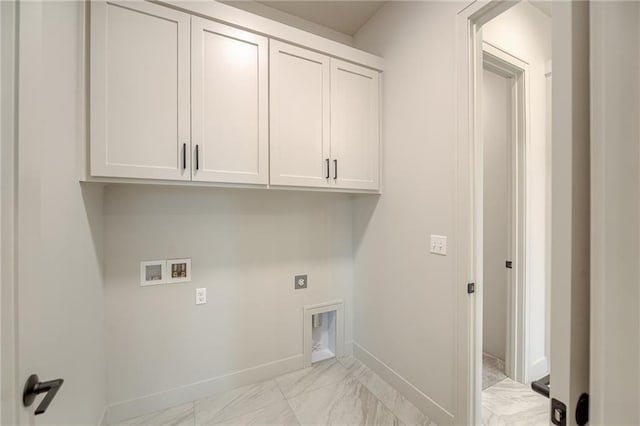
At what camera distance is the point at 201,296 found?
1.91m

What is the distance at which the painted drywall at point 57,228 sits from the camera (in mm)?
650

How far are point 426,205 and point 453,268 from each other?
→ 42 cm

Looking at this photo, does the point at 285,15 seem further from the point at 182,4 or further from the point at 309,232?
the point at 309,232

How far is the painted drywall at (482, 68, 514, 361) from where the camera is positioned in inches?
91.9

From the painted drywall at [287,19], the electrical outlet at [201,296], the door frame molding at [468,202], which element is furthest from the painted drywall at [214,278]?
the painted drywall at [287,19]

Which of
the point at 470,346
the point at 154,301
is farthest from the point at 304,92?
the point at 470,346

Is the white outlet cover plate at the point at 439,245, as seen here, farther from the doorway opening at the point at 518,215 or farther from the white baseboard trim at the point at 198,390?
the white baseboard trim at the point at 198,390

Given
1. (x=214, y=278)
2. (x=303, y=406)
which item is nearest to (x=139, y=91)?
(x=214, y=278)

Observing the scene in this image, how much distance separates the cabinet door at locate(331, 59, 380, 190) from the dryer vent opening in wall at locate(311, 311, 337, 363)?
4.12 feet

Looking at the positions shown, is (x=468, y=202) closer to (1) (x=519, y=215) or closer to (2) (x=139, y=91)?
(1) (x=519, y=215)

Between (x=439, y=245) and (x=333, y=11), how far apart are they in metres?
2.00

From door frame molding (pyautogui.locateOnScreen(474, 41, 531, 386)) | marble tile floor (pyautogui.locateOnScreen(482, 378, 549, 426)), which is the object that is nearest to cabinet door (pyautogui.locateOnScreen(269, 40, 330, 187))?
door frame molding (pyautogui.locateOnScreen(474, 41, 531, 386))

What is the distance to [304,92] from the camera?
6.06 ft

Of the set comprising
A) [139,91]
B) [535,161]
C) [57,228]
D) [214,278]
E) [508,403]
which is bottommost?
[508,403]
